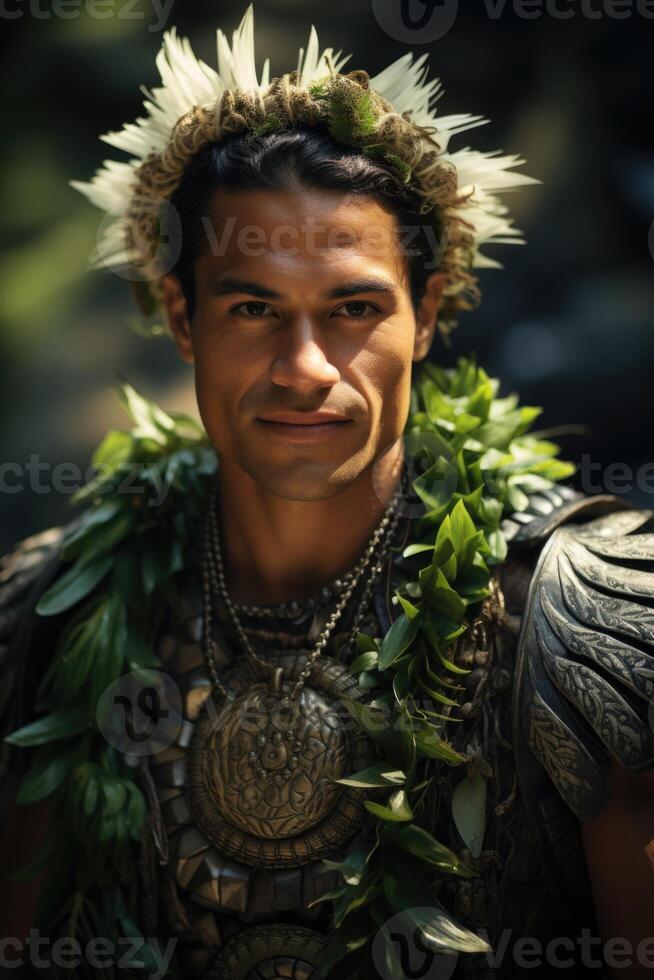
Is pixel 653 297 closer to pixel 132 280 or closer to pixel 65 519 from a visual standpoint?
pixel 132 280

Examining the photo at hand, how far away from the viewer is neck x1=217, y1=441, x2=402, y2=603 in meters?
1.60

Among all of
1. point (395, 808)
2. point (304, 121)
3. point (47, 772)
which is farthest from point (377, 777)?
point (304, 121)

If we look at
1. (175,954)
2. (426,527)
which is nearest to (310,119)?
(426,527)

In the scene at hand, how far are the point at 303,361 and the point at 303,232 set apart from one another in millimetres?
182

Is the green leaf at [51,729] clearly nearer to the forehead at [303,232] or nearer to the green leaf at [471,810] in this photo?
the green leaf at [471,810]

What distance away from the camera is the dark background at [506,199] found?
2.55m

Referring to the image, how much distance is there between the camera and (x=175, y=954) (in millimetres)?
1441

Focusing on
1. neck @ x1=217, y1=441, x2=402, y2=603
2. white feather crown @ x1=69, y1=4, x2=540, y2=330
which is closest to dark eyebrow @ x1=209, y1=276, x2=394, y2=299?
white feather crown @ x1=69, y1=4, x2=540, y2=330

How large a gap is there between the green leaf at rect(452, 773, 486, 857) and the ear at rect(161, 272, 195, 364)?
79cm

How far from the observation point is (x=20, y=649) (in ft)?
5.48
